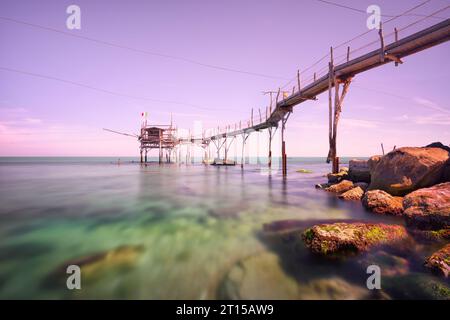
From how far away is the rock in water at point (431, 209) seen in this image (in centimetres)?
525

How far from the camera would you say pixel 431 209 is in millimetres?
5527

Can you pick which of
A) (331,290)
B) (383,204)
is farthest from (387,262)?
(383,204)

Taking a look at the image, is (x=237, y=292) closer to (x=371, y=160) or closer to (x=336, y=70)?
(x=371, y=160)

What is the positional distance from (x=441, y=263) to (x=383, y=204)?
177 inches

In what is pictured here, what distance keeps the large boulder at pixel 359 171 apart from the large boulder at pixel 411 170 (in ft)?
10.1

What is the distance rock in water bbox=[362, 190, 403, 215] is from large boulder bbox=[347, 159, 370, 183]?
14.6 ft

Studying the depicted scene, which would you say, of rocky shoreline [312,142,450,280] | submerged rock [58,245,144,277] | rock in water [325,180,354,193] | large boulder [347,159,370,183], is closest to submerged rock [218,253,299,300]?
rocky shoreline [312,142,450,280]

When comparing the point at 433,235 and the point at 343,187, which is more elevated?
the point at 343,187

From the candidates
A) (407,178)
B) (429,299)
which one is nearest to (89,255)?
(429,299)

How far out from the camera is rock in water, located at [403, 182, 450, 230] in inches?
207

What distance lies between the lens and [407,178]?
8.04 metres

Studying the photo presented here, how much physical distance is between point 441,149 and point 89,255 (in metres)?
13.1

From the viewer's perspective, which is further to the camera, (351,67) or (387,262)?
(351,67)

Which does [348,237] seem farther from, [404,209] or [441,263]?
[404,209]
